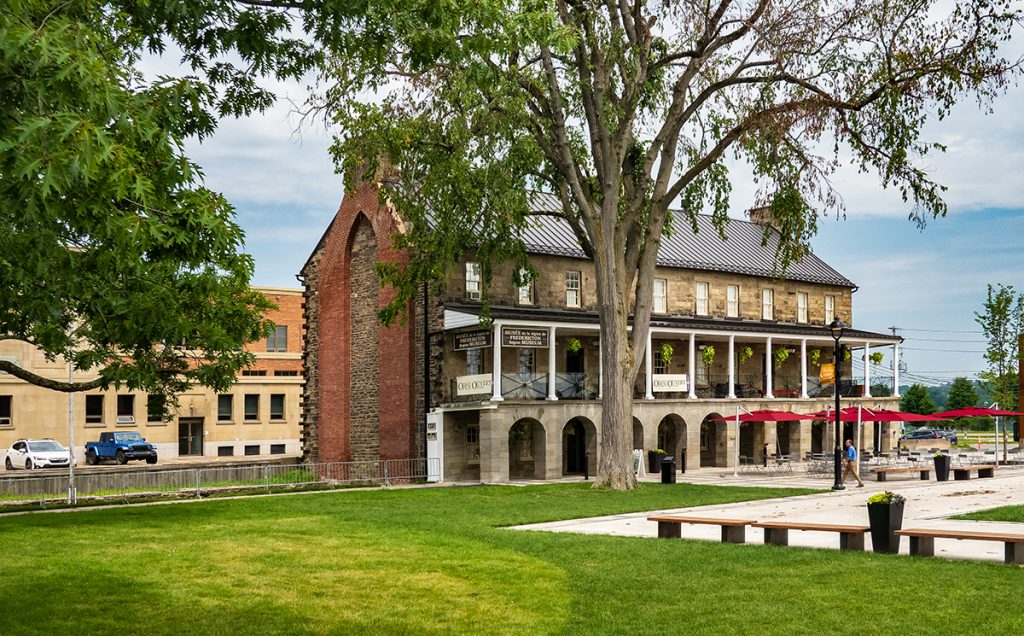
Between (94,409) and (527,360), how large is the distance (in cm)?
2994

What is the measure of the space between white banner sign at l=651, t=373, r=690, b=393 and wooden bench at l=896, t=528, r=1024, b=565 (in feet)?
89.9

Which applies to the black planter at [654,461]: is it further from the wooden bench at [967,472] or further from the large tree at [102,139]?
the large tree at [102,139]

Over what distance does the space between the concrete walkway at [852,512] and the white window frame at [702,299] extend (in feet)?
46.8

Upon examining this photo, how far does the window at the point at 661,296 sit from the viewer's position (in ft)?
153

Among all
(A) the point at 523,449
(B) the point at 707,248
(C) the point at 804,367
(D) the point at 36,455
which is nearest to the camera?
(A) the point at 523,449

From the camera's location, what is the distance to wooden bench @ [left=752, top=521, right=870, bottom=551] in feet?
Result: 51.8

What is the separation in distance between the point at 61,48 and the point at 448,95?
22001 mm

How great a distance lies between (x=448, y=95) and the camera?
28156 mm

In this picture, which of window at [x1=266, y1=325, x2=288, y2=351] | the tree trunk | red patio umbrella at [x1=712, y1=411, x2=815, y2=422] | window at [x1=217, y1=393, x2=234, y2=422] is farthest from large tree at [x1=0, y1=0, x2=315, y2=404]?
window at [x1=266, y1=325, x2=288, y2=351]

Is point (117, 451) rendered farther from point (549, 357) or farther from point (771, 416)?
point (771, 416)

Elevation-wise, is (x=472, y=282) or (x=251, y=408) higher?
(x=472, y=282)

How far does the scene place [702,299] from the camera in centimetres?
4844

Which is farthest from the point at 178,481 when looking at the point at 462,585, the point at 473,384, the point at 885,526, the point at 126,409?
the point at 126,409

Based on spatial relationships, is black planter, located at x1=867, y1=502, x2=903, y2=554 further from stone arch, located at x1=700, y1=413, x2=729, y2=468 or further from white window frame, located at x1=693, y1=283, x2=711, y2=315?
white window frame, located at x1=693, y1=283, x2=711, y2=315
